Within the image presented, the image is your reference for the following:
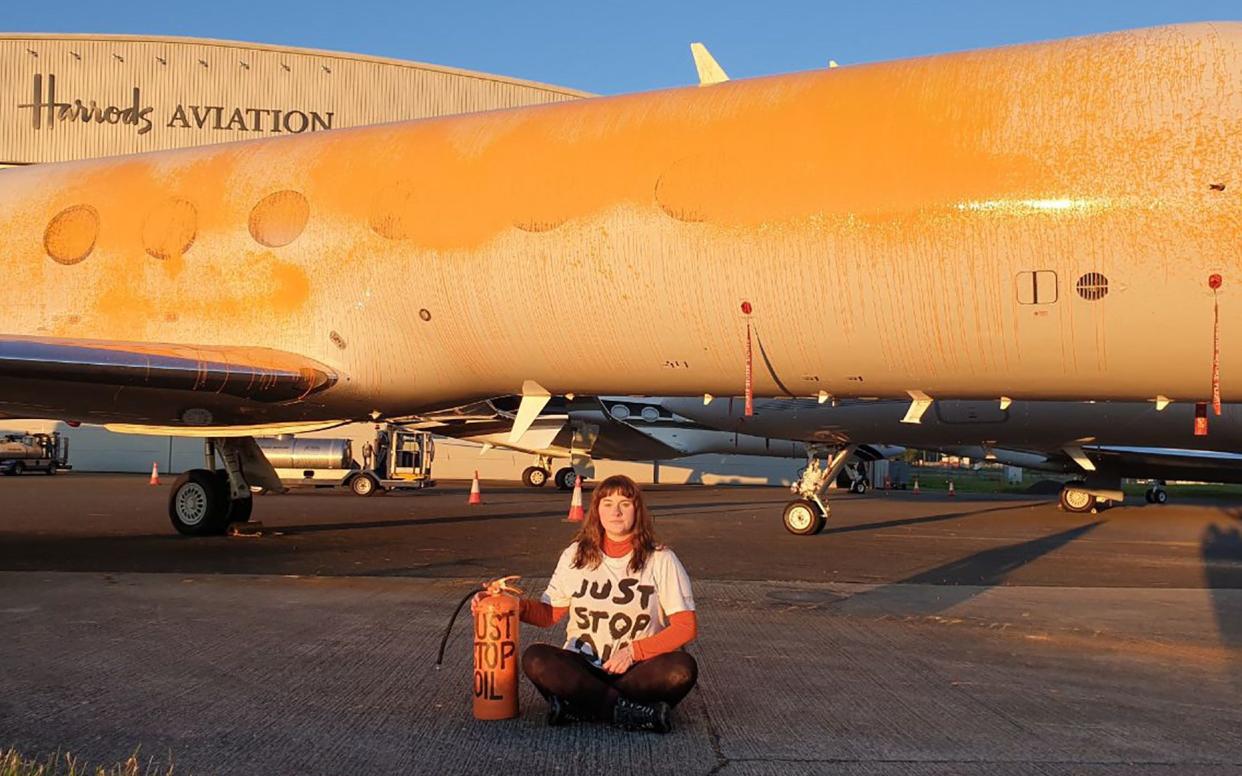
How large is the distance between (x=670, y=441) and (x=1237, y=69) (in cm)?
3203

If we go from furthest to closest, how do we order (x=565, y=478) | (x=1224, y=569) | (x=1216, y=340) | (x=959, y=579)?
(x=565, y=478), (x=1224, y=569), (x=959, y=579), (x=1216, y=340)

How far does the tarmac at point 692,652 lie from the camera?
15.5 ft

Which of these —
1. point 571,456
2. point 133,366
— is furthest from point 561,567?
point 571,456

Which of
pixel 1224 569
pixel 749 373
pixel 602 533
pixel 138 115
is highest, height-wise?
pixel 138 115

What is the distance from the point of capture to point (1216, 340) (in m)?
7.83

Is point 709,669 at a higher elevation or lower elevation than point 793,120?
lower

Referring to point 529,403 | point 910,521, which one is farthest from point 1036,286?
point 910,521

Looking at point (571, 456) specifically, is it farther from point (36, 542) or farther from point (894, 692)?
point (894, 692)

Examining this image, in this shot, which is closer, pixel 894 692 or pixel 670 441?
pixel 894 692

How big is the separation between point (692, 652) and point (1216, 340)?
425 cm

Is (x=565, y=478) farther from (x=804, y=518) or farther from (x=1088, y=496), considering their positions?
(x=804, y=518)

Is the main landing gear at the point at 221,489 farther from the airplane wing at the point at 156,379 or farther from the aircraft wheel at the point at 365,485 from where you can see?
the aircraft wheel at the point at 365,485

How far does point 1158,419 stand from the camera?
20.3 m

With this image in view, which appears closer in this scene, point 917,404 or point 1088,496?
point 917,404
